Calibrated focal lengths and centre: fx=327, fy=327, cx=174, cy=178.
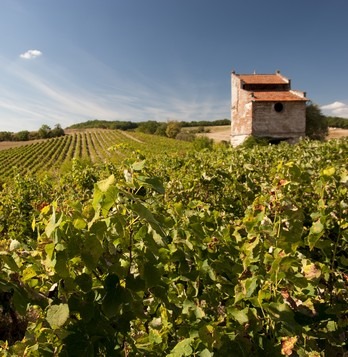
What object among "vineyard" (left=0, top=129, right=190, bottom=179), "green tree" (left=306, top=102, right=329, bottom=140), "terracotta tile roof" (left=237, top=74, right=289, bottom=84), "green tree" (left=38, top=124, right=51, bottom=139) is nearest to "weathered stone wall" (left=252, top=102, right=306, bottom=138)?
"terracotta tile roof" (left=237, top=74, right=289, bottom=84)

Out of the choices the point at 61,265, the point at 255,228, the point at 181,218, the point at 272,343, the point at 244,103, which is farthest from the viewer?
the point at 244,103

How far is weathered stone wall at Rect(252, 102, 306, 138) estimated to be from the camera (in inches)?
1178

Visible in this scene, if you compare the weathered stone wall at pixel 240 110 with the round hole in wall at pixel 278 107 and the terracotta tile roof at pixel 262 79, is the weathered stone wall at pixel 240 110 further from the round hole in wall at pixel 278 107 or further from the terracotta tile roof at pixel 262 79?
the round hole in wall at pixel 278 107

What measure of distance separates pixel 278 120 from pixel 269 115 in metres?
0.97

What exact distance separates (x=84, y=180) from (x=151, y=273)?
708cm

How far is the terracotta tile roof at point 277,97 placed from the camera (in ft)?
98.5

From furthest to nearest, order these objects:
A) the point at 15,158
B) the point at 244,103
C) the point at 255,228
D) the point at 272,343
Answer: the point at 15,158
the point at 244,103
the point at 255,228
the point at 272,343

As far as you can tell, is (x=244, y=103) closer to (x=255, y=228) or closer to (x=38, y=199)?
(x=38, y=199)

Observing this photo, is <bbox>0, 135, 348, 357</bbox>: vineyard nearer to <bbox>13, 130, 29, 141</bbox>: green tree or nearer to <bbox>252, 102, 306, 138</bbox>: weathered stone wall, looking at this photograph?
<bbox>252, 102, 306, 138</bbox>: weathered stone wall

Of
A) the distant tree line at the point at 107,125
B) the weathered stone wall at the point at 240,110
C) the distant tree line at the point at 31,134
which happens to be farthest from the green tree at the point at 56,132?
the weathered stone wall at the point at 240,110

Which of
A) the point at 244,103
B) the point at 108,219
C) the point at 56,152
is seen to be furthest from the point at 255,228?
the point at 56,152

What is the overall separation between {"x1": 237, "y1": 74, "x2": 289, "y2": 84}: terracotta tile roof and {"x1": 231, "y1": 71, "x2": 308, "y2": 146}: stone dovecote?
1.76 m

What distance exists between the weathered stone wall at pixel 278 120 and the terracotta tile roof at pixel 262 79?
4.75 m

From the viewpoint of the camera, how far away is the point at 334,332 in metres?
1.73
